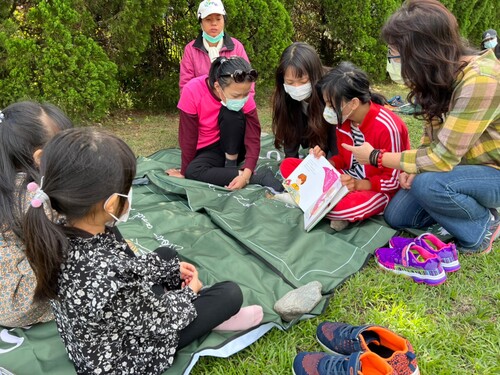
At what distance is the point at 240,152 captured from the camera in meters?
3.64

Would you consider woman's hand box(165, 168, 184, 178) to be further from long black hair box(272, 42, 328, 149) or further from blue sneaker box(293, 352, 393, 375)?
blue sneaker box(293, 352, 393, 375)

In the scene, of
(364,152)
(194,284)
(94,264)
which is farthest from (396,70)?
(94,264)

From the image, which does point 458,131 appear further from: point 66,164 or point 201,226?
point 66,164

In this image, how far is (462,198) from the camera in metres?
2.25

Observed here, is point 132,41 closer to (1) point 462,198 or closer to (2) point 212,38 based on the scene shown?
(2) point 212,38

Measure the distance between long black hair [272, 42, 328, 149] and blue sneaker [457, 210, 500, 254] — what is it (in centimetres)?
122

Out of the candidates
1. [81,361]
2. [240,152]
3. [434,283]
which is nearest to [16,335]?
[81,361]

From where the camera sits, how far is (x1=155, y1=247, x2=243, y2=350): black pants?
1.75 metres

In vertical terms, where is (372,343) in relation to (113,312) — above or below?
below

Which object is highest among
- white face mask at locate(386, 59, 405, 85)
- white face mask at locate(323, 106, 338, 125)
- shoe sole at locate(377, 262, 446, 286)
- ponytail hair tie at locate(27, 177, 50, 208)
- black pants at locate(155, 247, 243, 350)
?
white face mask at locate(386, 59, 405, 85)

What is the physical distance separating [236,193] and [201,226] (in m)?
0.49

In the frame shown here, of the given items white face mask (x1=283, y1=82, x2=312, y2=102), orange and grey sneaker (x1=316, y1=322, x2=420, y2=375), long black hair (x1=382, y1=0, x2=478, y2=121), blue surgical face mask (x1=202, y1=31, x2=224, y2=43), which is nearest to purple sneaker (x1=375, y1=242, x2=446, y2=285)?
orange and grey sneaker (x1=316, y1=322, x2=420, y2=375)

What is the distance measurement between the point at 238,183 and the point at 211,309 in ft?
5.13

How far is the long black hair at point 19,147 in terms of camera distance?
5.59ft
